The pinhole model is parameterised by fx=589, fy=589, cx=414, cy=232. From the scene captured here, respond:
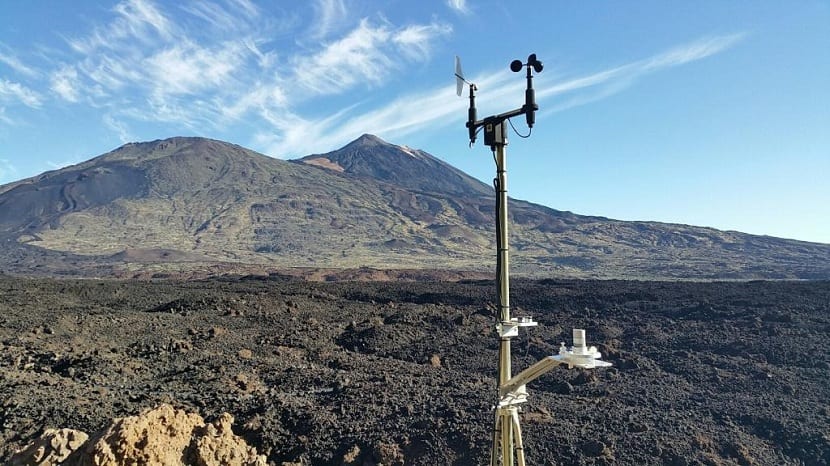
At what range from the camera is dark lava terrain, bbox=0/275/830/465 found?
9.89 metres

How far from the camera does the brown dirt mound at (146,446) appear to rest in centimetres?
572

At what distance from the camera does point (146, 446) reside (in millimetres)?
5934

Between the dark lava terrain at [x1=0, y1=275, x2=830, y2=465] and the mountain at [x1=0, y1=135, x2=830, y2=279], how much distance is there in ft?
118

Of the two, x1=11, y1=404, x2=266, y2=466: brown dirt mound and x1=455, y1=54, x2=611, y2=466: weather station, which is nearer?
x1=455, y1=54, x2=611, y2=466: weather station

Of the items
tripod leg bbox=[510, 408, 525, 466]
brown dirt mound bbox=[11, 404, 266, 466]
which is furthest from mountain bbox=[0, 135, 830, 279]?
tripod leg bbox=[510, 408, 525, 466]

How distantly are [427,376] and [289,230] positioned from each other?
255 feet

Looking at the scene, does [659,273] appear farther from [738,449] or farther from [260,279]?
[738,449]

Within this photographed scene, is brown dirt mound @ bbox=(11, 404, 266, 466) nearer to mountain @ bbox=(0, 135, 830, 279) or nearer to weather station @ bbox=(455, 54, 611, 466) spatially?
weather station @ bbox=(455, 54, 611, 466)

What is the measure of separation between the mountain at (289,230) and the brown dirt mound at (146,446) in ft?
168

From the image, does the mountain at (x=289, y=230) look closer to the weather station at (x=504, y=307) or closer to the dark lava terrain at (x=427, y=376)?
the dark lava terrain at (x=427, y=376)

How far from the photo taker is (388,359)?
54.2 feet

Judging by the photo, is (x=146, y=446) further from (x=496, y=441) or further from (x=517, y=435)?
(x=517, y=435)

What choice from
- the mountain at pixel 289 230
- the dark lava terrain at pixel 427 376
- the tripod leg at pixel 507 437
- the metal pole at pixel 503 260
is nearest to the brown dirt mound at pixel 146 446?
the dark lava terrain at pixel 427 376

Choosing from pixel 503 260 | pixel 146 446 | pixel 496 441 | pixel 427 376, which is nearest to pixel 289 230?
pixel 427 376
